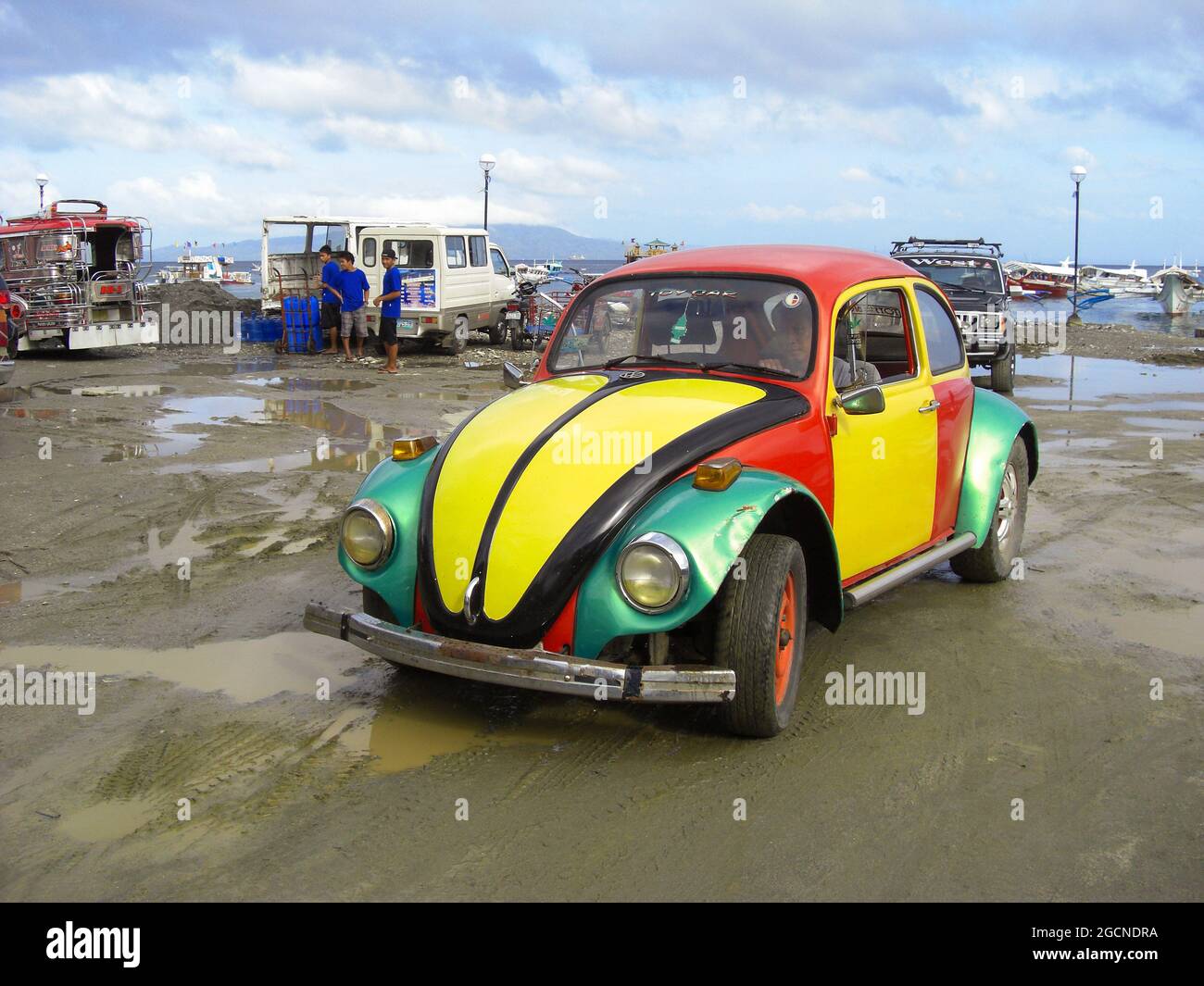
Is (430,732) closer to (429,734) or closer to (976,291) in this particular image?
(429,734)

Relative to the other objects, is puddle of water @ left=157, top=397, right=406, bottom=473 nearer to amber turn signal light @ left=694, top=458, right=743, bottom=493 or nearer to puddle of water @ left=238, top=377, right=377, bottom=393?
puddle of water @ left=238, top=377, right=377, bottom=393

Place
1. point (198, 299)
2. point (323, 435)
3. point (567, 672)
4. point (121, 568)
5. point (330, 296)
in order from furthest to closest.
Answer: point (198, 299), point (330, 296), point (323, 435), point (121, 568), point (567, 672)

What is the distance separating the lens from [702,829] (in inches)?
151

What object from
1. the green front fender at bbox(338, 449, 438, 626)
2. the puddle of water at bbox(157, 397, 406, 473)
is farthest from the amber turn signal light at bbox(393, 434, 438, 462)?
the puddle of water at bbox(157, 397, 406, 473)

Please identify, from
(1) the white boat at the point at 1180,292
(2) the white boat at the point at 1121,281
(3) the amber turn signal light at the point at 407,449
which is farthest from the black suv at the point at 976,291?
(2) the white boat at the point at 1121,281

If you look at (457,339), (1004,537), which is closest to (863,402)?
(1004,537)

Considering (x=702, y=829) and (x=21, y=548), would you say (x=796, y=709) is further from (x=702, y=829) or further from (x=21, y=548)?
(x=21, y=548)

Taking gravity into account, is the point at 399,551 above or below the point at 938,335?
below

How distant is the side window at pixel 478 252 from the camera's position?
21266 millimetres

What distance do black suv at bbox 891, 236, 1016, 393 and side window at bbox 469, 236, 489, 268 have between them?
7244 mm

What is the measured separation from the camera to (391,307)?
58.2ft

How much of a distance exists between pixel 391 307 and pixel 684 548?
14320 millimetres

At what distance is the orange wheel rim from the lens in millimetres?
4676
